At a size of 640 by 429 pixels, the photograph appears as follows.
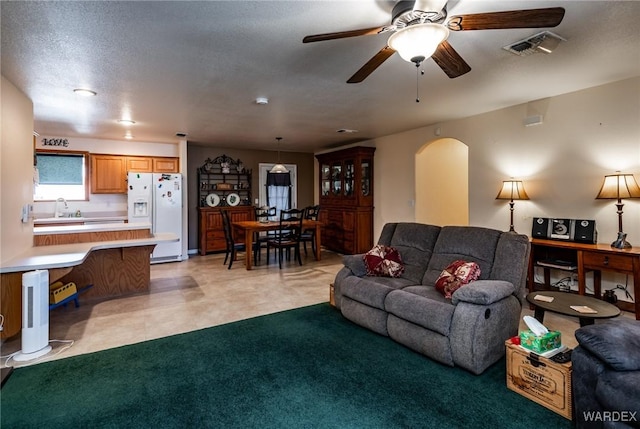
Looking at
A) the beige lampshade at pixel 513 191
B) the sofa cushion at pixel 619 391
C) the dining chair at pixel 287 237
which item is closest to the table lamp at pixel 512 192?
the beige lampshade at pixel 513 191

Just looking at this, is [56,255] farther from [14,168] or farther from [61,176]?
[61,176]

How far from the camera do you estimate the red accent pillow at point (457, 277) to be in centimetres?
258

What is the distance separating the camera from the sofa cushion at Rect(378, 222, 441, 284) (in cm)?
327

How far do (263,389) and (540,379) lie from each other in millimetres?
1734

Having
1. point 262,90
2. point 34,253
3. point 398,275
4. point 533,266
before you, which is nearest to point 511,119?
point 533,266

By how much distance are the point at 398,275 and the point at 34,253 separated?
149 inches

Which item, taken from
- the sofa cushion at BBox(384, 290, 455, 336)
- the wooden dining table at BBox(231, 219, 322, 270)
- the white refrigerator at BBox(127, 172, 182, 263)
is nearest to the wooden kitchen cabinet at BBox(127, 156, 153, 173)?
the white refrigerator at BBox(127, 172, 182, 263)

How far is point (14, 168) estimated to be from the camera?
320 centimetres

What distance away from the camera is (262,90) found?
11.6 feet

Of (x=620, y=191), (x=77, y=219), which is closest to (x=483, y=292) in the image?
(x=620, y=191)

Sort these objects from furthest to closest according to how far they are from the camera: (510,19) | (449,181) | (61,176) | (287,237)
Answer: (449,181), (287,237), (61,176), (510,19)

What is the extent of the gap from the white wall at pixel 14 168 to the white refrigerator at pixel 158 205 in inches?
89.3

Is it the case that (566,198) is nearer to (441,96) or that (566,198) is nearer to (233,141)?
(441,96)

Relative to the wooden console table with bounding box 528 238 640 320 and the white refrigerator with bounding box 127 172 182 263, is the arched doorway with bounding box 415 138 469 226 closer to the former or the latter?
the wooden console table with bounding box 528 238 640 320
